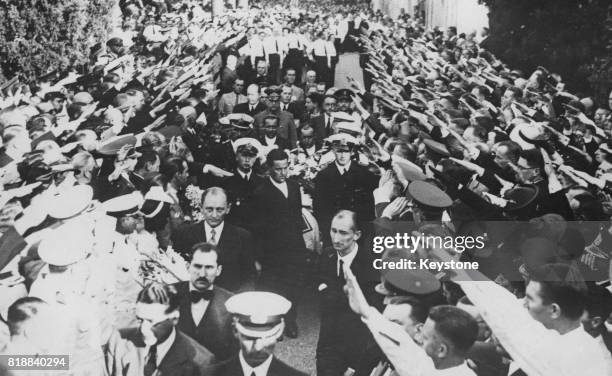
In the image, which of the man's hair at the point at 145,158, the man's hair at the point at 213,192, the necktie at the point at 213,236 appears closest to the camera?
the necktie at the point at 213,236

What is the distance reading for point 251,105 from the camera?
730cm

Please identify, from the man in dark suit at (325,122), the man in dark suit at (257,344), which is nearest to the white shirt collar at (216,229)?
the man in dark suit at (257,344)

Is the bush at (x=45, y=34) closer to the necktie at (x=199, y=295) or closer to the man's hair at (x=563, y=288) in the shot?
the necktie at (x=199, y=295)

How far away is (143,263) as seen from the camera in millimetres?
4617

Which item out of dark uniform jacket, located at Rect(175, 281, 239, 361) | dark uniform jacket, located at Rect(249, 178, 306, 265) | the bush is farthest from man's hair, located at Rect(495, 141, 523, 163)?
the bush

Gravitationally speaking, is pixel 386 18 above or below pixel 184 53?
below

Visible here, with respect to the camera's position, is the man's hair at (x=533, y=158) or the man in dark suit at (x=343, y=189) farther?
the man's hair at (x=533, y=158)

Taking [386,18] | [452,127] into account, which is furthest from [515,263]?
[386,18]

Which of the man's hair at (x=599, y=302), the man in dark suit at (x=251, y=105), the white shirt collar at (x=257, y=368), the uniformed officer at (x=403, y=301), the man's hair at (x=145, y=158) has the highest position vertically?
the man's hair at (x=145, y=158)

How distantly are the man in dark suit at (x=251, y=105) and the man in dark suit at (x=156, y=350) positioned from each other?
3.29 metres

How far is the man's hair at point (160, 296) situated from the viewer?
14.5ft

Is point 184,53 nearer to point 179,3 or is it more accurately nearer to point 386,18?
point 179,3

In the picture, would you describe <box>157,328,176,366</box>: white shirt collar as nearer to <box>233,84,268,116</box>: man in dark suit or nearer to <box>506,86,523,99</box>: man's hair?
<box>233,84,268,116</box>: man in dark suit

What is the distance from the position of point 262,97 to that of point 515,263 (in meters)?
4.14
